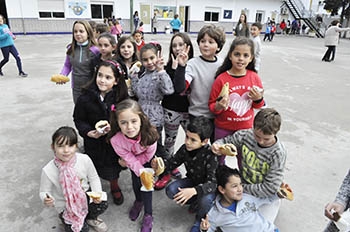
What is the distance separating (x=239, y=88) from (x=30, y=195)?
2.15m

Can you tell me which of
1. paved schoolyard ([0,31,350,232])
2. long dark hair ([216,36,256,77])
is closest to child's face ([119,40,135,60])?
A: long dark hair ([216,36,256,77])

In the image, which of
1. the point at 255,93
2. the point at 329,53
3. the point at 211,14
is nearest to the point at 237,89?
the point at 255,93

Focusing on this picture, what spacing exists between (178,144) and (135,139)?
1680mm

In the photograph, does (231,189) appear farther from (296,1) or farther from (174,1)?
(296,1)

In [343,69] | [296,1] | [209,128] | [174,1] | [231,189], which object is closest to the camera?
[231,189]

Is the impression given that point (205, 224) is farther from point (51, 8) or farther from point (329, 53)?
point (51, 8)

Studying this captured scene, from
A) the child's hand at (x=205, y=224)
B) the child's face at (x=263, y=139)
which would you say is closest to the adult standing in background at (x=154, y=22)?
the child's face at (x=263, y=139)

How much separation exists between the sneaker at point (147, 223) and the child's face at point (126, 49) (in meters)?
1.64

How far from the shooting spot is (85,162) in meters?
2.02

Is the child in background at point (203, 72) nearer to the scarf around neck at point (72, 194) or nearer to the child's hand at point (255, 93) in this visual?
the child's hand at point (255, 93)

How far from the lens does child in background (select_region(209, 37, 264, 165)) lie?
2.18 metres

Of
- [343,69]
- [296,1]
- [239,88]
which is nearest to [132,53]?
[239,88]

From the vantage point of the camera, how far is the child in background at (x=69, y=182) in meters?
1.92

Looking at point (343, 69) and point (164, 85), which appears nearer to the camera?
point (164, 85)
